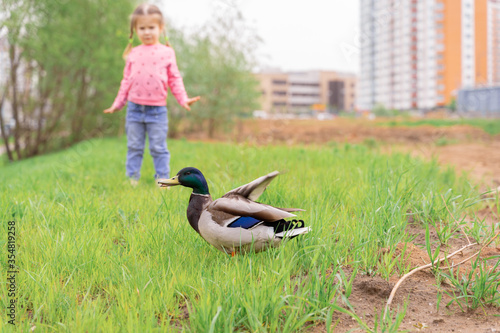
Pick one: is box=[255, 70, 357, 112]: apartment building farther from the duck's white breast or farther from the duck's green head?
the duck's white breast

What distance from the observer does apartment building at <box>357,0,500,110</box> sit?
7975cm

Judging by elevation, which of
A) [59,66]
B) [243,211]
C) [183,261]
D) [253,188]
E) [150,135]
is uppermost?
[59,66]

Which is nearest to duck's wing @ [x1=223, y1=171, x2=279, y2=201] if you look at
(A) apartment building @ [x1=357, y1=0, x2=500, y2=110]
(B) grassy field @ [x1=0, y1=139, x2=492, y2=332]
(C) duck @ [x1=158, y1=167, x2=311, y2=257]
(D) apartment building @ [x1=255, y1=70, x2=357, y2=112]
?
(C) duck @ [x1=158, y1=167, x2=311, y2=257]

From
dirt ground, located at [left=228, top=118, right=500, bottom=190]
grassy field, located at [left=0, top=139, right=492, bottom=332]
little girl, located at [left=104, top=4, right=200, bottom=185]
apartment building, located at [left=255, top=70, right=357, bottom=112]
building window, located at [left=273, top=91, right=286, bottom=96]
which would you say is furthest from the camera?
apartment building, located at [left=255, top=70, right=357, bottom=112]

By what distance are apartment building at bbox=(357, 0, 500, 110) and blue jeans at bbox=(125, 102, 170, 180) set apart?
247 ft

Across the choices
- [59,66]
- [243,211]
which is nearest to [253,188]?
[243,211]

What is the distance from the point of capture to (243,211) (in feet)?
7.34

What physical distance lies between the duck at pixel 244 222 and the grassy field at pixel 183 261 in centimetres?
9

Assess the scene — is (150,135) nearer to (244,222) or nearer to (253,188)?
(253,188)

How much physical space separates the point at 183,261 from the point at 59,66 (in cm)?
1282

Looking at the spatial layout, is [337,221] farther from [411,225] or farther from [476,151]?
[476,151]

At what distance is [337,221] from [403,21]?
94.3 m

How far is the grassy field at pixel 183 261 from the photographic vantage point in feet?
6.02

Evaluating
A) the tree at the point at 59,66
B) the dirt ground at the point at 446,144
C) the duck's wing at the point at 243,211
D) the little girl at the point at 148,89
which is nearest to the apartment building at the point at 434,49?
the dirt ground at the point at 446,144
